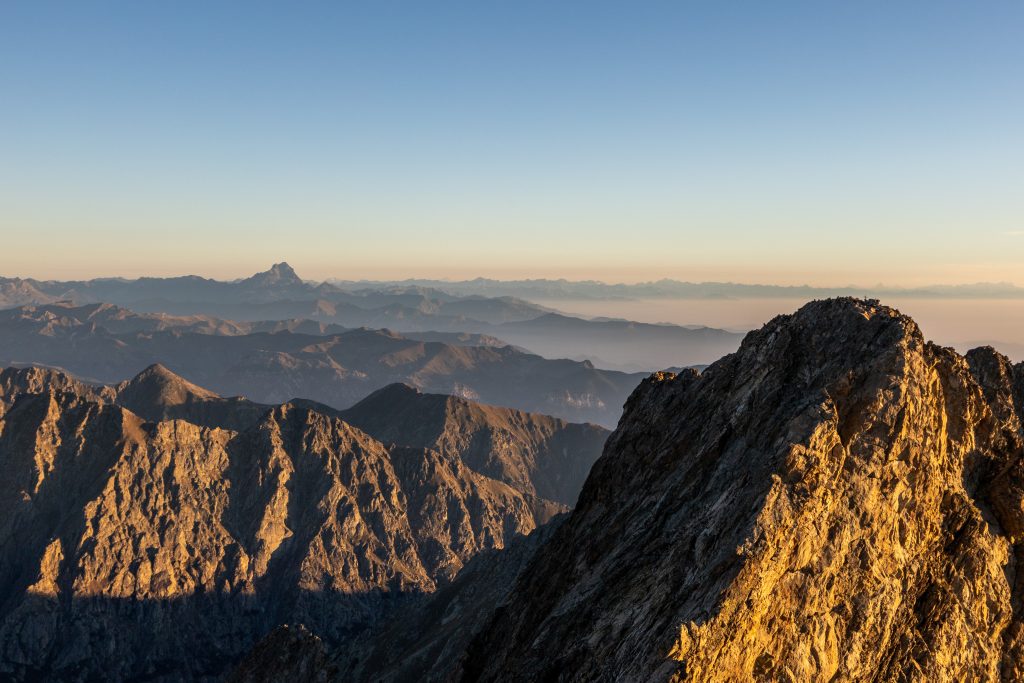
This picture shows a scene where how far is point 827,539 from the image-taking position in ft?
127

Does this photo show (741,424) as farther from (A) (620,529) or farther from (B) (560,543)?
(B) (560,543)

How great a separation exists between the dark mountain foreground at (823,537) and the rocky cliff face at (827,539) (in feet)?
0.36

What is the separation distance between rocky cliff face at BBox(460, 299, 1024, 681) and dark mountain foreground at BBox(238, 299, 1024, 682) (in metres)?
0.11

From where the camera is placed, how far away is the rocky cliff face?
37.2 m

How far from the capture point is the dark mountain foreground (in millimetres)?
37281

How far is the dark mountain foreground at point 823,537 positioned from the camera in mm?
37281

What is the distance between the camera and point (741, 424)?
162ft

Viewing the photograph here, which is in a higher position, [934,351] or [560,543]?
[934,351]

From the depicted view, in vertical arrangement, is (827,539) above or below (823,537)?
below

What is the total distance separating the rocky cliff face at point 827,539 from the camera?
122ft

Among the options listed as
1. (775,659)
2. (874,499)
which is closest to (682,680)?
(775,659)

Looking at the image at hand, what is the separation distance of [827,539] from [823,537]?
31cm

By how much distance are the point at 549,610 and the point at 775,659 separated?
80.0 ft

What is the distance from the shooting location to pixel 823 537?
1518 inches
